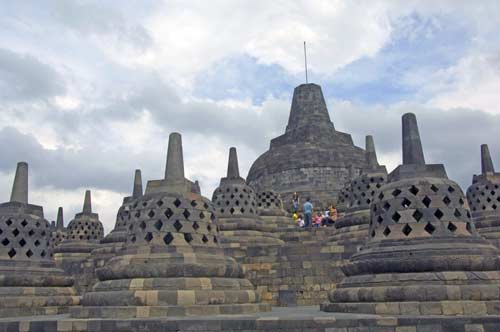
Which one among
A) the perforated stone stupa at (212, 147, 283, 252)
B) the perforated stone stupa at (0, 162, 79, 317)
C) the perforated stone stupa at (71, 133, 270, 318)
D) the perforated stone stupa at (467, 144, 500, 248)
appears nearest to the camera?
the perforated stone stupa at (71, 133, 270, 318)

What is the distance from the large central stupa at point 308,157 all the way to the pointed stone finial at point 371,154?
27.8 feet

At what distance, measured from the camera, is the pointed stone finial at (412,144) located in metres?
10.1

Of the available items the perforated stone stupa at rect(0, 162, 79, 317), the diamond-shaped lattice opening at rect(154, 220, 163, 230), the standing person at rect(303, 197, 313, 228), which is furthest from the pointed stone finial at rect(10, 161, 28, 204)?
the standing person at rect(303, 197, 313, 228)

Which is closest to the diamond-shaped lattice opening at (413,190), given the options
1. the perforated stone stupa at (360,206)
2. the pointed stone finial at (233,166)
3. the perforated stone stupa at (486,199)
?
the perforated stone stupa at (360,206)

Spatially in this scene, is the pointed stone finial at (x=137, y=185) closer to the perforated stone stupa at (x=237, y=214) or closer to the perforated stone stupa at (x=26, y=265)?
the perforated stone stupa at (x=237, y=214)

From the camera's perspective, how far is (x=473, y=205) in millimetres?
19031

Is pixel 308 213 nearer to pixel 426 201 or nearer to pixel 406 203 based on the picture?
pixel 406 203

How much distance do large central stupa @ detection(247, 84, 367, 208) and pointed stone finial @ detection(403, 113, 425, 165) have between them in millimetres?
18531

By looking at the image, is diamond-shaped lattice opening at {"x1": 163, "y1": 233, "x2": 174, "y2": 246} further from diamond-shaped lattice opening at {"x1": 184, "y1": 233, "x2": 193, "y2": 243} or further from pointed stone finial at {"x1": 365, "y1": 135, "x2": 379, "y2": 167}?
pointed stone finial at {"x1": 365, "y1": 135, "x2": 379, "y2": 167}

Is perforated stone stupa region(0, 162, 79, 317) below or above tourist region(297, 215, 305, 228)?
below

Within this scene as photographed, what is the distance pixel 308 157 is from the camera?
3262 centimetres

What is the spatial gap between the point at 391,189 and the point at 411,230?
96 cm

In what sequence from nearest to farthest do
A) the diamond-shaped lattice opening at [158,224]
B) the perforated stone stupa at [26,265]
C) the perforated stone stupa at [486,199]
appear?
the diamond-shaped lattice opening at [158,224] < the perforated stone stupa at [26,265] < the perforated stone stupa at [486,199]

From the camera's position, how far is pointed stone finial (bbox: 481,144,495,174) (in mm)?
19703
